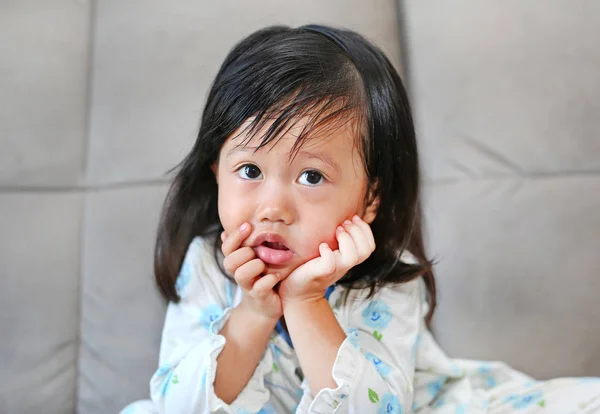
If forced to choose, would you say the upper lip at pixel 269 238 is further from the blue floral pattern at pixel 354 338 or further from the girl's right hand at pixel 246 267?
the blue floral pattern at pixel 354 338

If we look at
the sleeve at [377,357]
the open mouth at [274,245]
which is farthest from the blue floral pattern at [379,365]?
the open mouth at [274,245]

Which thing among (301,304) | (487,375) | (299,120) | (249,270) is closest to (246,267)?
(249,270)

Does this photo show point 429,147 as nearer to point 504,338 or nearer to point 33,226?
point 504,338

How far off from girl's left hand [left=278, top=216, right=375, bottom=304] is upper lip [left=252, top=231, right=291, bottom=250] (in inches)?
1.9

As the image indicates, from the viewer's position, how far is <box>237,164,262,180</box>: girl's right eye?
3.04ft

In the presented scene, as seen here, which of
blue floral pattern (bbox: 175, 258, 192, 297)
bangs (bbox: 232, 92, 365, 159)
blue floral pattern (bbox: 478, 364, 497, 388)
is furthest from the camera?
blue floral pattern (bbox: 478, 364, 497, 388)

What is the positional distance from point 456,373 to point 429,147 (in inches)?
18.1

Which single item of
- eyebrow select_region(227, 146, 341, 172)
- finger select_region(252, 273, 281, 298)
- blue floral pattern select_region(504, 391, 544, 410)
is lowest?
blue floral pattern select_region(504, 391, 544, 410)

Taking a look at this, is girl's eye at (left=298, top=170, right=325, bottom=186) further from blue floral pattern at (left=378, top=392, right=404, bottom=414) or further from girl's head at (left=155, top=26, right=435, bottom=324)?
blue floral pattern at (left=378, top=392, right=404, bottom=414)

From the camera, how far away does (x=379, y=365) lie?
102 centimetres

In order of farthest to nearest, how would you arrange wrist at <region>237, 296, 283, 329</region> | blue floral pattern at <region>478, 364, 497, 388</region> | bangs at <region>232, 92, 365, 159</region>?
blue floral pattern at <region>478, 364, 497, 388</region> < wrist at <region>237, 296, 283, 329</region> < bangs at <region>232, 92, 365, 159</region>

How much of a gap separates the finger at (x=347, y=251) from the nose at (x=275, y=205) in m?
0.08

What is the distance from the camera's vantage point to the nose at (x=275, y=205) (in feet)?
2.93

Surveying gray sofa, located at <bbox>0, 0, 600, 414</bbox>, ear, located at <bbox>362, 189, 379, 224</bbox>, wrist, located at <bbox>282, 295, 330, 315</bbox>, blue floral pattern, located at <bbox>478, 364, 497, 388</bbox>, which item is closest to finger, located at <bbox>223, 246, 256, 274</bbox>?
wrist, located at <bbox>282, 295, 330, 315</bbox>
